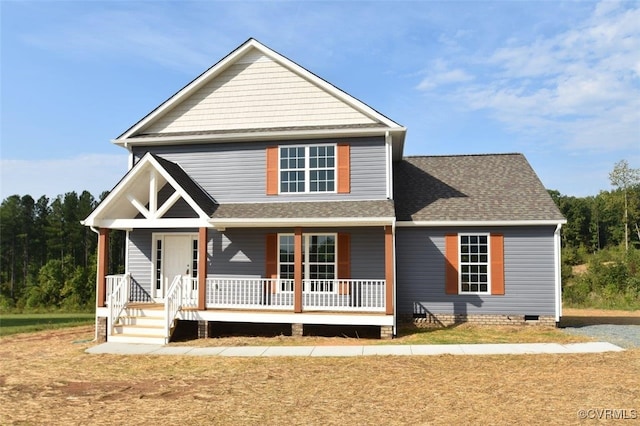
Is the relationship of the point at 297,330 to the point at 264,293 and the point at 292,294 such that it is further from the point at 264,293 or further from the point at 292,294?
the point at 264,293

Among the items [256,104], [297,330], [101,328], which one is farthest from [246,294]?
[256,104]

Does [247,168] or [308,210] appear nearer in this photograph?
[308,210]

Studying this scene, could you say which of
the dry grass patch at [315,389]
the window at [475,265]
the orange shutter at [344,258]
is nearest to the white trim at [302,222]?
the orange shutter at [344,258]

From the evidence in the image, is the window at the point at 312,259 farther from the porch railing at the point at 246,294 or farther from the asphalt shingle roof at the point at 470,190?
the asphalt shingle roof at the point at 470,190

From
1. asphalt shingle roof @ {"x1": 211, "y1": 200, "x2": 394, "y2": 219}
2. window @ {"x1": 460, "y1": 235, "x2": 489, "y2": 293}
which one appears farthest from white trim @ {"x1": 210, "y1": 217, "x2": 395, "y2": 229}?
window @ {"x1": 460, "y1": 235, "x2": 489, "y2": 293}

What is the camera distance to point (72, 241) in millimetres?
53188

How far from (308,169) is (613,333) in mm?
10336

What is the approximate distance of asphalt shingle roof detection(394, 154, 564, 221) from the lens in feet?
50.1

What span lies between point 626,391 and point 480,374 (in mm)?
2347

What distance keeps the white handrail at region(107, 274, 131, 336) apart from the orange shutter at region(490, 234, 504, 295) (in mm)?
11472

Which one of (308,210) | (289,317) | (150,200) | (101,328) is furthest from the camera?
(308,210)

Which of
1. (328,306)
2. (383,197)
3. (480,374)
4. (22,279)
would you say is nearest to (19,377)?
(328,306)

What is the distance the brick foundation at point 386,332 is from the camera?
43.0ft

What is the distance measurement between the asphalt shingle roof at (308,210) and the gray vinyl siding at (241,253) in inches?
33.8
